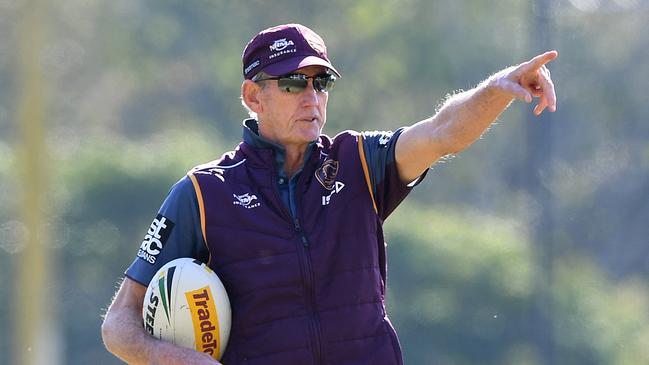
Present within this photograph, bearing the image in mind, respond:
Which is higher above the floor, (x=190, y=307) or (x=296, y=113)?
(x=296, y=113)

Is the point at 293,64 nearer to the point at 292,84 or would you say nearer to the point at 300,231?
the point at 292,84

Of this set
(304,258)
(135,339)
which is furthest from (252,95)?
(135,339)

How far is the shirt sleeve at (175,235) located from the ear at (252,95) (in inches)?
14.5

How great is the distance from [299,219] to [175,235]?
38cm

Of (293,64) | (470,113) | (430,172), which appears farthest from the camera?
(430,172)

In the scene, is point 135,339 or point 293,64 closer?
point 135,339

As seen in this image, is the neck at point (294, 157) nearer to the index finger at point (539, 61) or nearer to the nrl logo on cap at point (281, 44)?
the nrl logo on cap at point (281, 44)

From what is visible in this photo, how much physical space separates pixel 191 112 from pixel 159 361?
5152 mm

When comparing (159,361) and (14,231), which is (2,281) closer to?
(14,231)

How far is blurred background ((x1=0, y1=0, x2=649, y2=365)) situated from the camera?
6.93 meters

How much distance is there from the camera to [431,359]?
7.44 meters

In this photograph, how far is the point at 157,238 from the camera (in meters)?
3.61

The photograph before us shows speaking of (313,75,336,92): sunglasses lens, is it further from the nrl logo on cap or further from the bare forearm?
the bare forearm

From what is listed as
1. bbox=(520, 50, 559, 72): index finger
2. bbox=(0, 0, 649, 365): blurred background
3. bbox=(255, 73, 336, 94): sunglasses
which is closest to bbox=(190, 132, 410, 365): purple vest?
bbox=(255, 73, 336, 94): sunglasses
